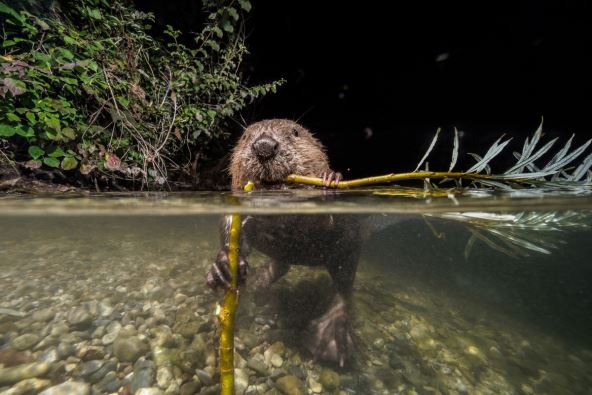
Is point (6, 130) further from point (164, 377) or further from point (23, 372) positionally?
point (164, 377)

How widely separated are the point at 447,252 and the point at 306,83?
15.7 feet

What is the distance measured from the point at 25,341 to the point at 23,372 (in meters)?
0.34

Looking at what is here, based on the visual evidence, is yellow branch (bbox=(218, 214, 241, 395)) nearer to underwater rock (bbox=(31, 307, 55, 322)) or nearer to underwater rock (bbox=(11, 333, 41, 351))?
underwater rock (bbox=(11, 333, 41, 351))

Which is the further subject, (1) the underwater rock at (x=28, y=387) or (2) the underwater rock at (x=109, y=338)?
(2) the underwater rock at (x=109, y=338)

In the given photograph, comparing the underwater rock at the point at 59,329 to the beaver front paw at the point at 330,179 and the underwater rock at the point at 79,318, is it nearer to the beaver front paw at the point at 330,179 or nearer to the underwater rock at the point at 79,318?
the underwater rock at the point at 79,318

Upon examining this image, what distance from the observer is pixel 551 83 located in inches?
239

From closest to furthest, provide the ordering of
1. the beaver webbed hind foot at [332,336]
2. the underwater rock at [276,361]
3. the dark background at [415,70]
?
the underwater rock at [276,361], the beaver webbed hind foot at [332,336], the dark background at [415,70]

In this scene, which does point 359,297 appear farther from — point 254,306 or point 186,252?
point 186,252

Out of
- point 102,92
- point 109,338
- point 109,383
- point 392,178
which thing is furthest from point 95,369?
point 102,92

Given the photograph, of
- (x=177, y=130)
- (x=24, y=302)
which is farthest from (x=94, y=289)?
(x=177, y=130)

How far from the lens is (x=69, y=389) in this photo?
1797 mm

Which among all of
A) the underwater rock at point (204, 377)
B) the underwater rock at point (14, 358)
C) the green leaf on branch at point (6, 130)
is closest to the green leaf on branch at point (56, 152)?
→ the green leaf on branch at point (6, 130)

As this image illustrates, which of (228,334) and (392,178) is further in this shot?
(392,178)

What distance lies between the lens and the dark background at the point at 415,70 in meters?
5.71
